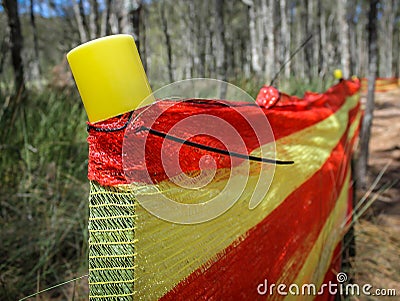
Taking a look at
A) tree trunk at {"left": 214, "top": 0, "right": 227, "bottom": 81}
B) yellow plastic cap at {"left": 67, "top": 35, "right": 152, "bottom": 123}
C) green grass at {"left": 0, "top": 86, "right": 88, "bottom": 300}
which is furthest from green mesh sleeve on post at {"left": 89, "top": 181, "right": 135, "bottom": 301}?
tree trunk at {"left": 214, "top": 0, "right": 227, "bottom": 81}

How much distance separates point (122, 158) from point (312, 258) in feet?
3.30

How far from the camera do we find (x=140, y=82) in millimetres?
683

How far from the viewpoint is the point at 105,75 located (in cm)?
65

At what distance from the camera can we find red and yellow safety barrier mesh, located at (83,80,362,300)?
63 centimetres

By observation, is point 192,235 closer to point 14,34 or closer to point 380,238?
point 380,238

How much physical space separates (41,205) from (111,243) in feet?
5.27

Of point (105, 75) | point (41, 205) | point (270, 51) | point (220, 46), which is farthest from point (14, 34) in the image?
point (270, 51)

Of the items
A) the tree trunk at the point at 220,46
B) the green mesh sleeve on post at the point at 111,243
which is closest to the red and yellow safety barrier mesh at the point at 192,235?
the green mesh sleeve on post at the point at 111,243

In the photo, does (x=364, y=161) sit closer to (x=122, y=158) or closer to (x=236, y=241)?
(x=236, y=241)

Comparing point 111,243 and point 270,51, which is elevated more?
point 270,51

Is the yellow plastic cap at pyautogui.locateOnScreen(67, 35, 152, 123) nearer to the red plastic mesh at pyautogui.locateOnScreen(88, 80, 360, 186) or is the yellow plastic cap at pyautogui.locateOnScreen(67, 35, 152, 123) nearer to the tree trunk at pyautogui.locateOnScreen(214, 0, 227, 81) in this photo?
the red plastic mesh at pyautogui.locateOnScreen(88, 80, 360, 186)

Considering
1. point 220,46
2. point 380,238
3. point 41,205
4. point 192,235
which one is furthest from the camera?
point 220,46

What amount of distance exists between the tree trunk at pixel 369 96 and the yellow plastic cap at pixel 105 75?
3.31 metres

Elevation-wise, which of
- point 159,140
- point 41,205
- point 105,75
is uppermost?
point 105,75
